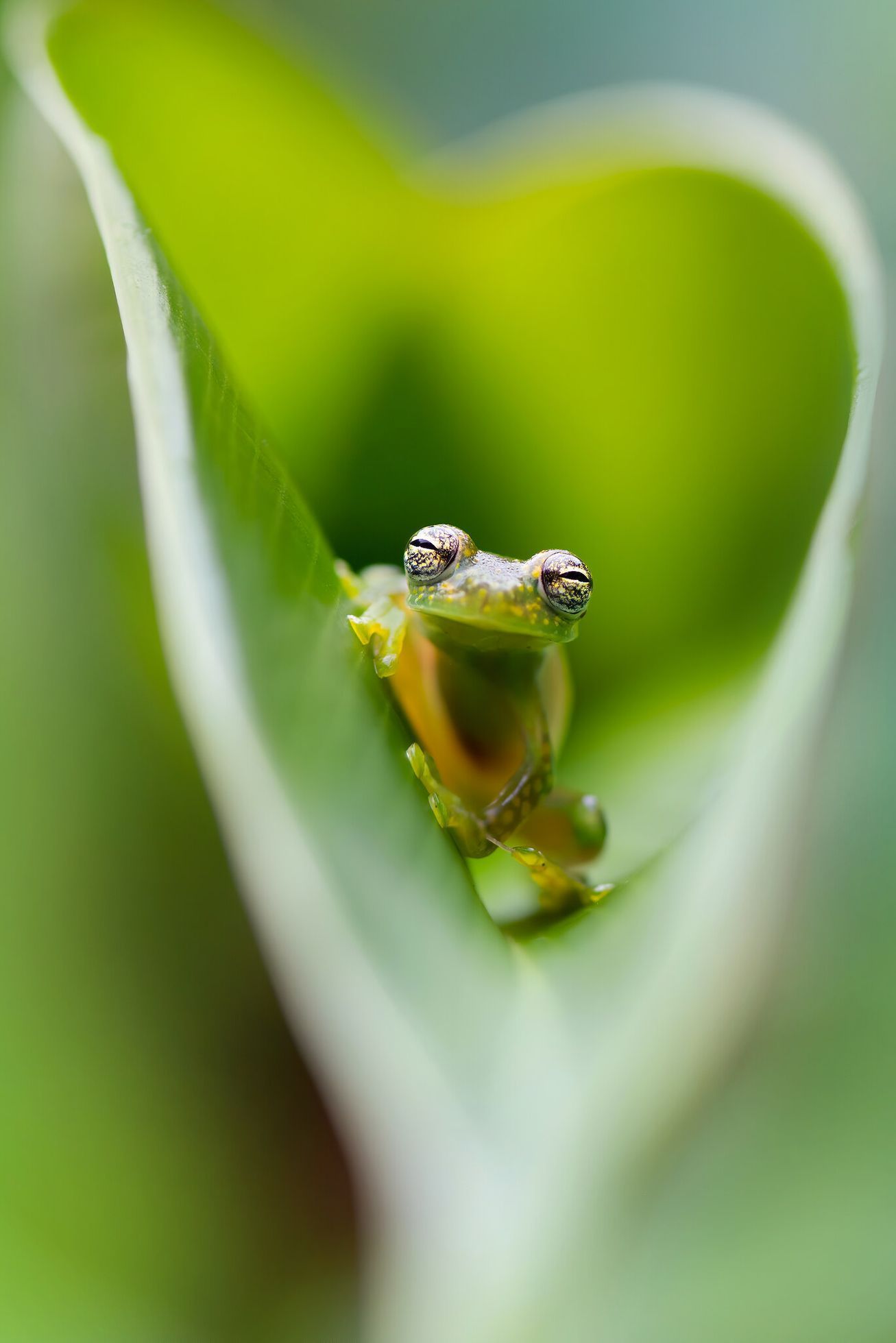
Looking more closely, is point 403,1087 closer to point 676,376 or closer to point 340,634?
point 340,634

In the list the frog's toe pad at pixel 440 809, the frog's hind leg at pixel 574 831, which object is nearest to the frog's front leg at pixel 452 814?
the frog's toe pad at pixel 440 809

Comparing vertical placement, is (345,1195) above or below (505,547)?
below

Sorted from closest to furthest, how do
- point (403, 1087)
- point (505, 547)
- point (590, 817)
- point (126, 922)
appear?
point (403, 1087), point (126, 922), point (590, 817), point (505, 547)

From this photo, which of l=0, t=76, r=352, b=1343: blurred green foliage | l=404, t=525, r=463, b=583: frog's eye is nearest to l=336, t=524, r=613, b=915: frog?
l=404, t=525, r=463, b=583: frog's eye


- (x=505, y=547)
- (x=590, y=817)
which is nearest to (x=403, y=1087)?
(x=590, y=817)

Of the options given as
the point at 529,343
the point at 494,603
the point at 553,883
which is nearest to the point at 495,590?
the point at 494,603

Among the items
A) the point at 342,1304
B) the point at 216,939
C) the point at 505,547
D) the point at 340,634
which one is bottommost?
the point at 342,1304

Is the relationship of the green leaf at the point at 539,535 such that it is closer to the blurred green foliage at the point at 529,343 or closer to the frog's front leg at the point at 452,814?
the blurred green foliage at the point at 529,343

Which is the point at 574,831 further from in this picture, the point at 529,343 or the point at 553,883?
the point at 529,343

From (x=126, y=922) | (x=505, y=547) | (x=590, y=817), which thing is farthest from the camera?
(x=505, y=547)
